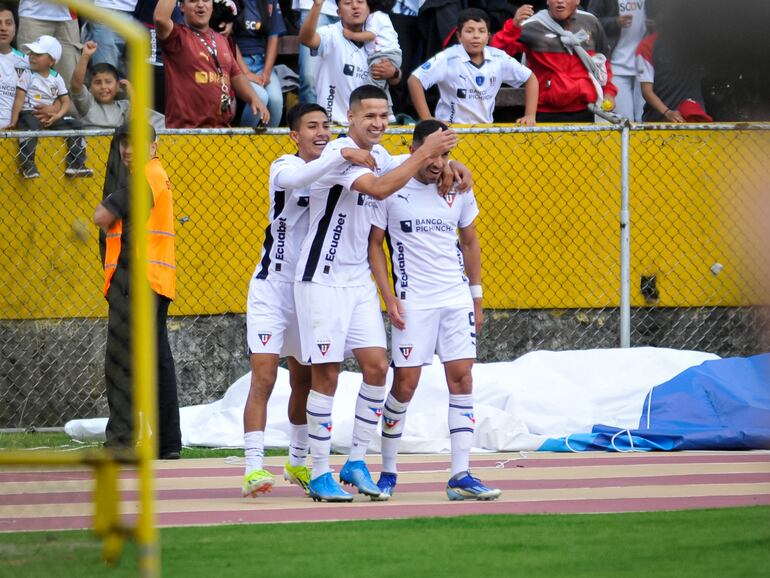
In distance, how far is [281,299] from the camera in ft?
26.1

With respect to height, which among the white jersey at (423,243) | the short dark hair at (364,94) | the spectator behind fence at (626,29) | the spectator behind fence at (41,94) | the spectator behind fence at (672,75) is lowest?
the white jersey at (423,243)

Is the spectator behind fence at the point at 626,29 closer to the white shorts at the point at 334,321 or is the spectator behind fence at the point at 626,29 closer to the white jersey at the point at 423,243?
the white jersey at the point at 423,243

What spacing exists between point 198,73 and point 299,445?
4626 millimetres

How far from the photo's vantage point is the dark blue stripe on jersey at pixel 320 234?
763cm

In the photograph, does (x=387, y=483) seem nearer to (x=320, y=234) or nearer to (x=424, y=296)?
(x=424, y=296)

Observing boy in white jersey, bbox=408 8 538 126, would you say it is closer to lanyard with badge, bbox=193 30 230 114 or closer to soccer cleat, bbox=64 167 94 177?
lanyard with badge, bbox=193 30 230 114

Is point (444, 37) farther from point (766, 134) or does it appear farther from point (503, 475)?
point (766, 134)

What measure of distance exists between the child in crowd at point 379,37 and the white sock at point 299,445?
15.6 feet

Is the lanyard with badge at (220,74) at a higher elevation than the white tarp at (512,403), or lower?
higher

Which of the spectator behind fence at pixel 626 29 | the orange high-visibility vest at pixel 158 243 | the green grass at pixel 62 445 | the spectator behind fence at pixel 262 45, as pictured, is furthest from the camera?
the spectator behind fence at pixel 262 45

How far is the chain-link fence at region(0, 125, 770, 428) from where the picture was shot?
11375 mm

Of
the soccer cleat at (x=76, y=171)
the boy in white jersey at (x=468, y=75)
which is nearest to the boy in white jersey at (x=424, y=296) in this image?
the soccer cleat at (x=76, y=171)

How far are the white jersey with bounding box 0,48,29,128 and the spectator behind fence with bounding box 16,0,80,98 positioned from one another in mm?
122

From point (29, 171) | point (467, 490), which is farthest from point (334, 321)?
point (29, 171)
